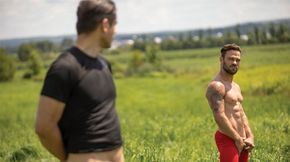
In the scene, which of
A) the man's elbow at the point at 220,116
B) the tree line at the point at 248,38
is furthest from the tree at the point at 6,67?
the man's elbow at the point at 220,116

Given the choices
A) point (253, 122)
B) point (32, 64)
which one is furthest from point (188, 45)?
point (253, 122)

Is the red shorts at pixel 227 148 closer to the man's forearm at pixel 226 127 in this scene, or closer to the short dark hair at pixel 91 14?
the man's forearm at pixel 226 127

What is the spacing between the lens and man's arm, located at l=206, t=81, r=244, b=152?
4.31m

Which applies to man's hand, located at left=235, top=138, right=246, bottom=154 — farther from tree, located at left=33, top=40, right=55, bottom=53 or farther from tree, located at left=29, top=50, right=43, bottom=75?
tree, located at left=33, top=40, right=55, bottom=53

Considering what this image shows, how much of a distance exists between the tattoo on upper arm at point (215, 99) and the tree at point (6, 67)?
49815mm

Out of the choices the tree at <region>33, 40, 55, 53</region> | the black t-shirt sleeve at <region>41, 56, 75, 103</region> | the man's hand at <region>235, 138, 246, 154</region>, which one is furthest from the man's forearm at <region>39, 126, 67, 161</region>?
the tree at <region>33, 40, 55, 53</region>

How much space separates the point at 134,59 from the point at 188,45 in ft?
74.2

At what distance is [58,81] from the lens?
267 centimetres

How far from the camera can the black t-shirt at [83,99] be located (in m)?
2.68

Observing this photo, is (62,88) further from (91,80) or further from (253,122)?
(253,122)

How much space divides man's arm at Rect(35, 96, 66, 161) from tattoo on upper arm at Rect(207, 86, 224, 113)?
1.90 metres

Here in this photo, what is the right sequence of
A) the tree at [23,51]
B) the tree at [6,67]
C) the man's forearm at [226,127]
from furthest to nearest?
the tree at [23,51] < the tree at [6,67] < the man's forearm at [226,127]

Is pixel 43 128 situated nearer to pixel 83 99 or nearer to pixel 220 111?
pixel 83 99

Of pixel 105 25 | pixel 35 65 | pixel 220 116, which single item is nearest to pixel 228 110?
pixel 220 116
